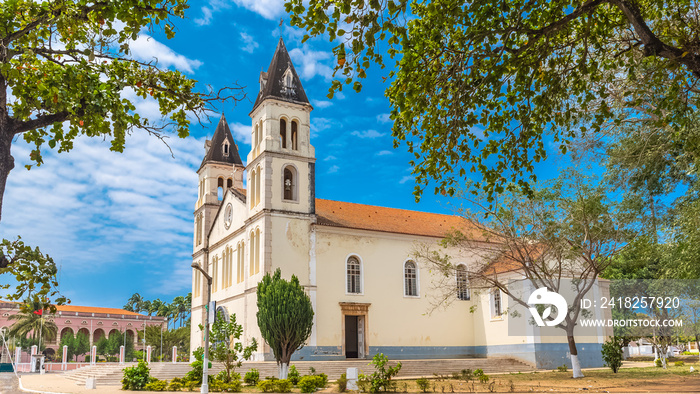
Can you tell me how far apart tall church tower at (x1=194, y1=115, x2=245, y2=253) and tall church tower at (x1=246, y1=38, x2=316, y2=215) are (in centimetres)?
748

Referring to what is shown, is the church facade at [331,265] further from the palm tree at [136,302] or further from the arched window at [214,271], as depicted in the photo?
the palm tree at [136,302]

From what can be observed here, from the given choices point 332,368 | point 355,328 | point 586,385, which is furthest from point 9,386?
point 586,385

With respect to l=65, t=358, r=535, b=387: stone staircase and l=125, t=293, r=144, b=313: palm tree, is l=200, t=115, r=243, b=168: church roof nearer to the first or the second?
l=65, t=358, r=535, b=387: stone staircase

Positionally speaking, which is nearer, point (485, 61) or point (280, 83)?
point (485, 61)

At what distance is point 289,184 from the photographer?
32.2 metres

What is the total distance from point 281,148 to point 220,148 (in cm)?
1071

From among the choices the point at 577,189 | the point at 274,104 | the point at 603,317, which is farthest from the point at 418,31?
the point at 603,317

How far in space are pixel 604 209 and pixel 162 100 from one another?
69.6ft

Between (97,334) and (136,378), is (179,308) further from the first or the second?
(136,378)

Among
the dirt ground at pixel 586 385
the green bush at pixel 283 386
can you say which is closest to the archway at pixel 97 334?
the green bush at pixel 283 386

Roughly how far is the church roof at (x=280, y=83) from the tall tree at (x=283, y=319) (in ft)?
37.9

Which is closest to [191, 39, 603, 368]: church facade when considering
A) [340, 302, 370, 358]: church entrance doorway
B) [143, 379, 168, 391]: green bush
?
[340, 302, 370, 358]: church entrance doorway

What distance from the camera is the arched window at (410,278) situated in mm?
34281

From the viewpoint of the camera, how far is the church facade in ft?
101
